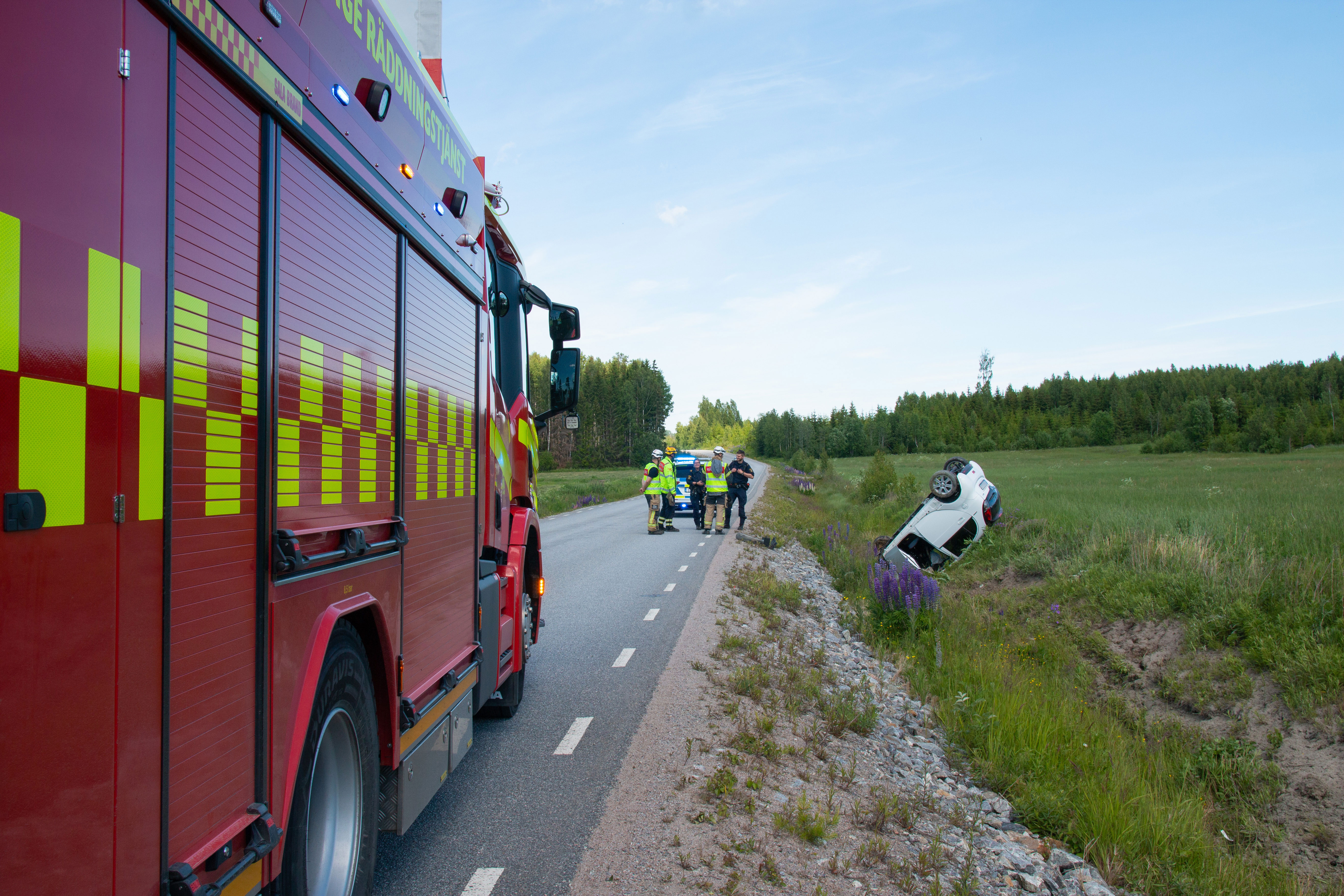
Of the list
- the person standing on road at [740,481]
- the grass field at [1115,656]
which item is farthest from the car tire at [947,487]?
the person standing on road at [740,481]

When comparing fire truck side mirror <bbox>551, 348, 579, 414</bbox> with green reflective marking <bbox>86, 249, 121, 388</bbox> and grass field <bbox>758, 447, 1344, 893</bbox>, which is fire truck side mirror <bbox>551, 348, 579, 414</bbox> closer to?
grass field <bbox>758, 447, 1344, 893</bbox>

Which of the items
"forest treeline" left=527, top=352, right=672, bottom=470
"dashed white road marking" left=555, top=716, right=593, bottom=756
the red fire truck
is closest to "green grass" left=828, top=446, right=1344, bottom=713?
"dashed white road marking" left=555, top=716, right=593, bottom=756

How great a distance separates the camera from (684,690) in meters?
6.22

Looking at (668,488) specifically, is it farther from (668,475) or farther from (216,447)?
(216,447)

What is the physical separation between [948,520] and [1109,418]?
117 m

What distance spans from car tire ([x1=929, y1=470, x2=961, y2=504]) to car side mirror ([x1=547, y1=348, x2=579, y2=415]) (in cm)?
861

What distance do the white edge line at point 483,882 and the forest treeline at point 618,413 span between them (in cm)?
8483

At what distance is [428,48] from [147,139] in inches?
136

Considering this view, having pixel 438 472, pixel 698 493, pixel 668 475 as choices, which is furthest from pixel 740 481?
pixel 438 472

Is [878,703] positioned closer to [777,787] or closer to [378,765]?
[777,787]

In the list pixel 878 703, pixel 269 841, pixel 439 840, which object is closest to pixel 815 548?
pixel 878 703

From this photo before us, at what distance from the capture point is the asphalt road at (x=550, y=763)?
138 inches

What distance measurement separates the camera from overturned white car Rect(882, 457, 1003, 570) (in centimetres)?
1327

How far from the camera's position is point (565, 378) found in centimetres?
635
